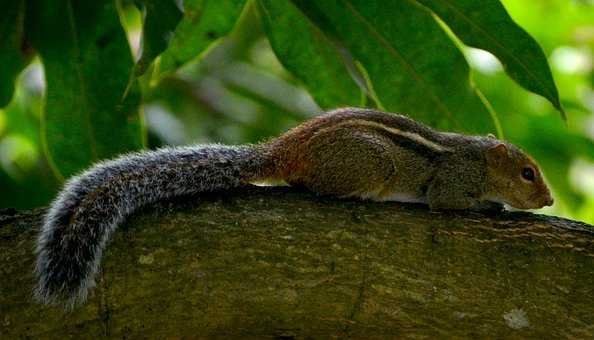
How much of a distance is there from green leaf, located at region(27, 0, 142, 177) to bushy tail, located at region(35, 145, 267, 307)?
531mm

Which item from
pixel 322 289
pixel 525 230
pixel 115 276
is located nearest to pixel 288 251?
pixel 322 289

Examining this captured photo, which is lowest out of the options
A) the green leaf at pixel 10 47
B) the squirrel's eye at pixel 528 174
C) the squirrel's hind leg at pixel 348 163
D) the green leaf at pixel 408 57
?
the green leaf at pixel 10 47

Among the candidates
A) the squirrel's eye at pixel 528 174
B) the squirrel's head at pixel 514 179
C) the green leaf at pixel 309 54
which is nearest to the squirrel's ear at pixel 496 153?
the squirrel's head at pixel 514 179

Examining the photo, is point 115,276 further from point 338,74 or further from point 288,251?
point 338,74

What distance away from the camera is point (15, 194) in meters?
5.68

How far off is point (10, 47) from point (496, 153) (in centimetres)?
252

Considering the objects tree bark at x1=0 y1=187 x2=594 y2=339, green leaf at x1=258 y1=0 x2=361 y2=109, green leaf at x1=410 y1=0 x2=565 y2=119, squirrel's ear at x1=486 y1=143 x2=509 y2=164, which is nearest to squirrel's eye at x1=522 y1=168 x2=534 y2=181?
squirrel's ear at x1=486 y1=143 x2=509 y2=164

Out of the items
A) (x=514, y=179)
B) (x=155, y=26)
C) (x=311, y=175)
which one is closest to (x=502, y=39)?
(x=311, y=175)

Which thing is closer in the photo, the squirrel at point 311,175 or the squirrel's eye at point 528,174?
the squirrel at point 311,175

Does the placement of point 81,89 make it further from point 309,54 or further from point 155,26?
Result: point 309,54

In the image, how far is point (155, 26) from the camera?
397cm

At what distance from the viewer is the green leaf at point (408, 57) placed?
4398mm

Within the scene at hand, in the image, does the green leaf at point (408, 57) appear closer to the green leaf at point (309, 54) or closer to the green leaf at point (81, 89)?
the green leaf at point (309, 54)

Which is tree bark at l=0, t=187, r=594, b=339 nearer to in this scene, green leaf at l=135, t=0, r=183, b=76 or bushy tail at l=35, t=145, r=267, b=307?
bushy tail at l=35, t=145, r=267, b=307
